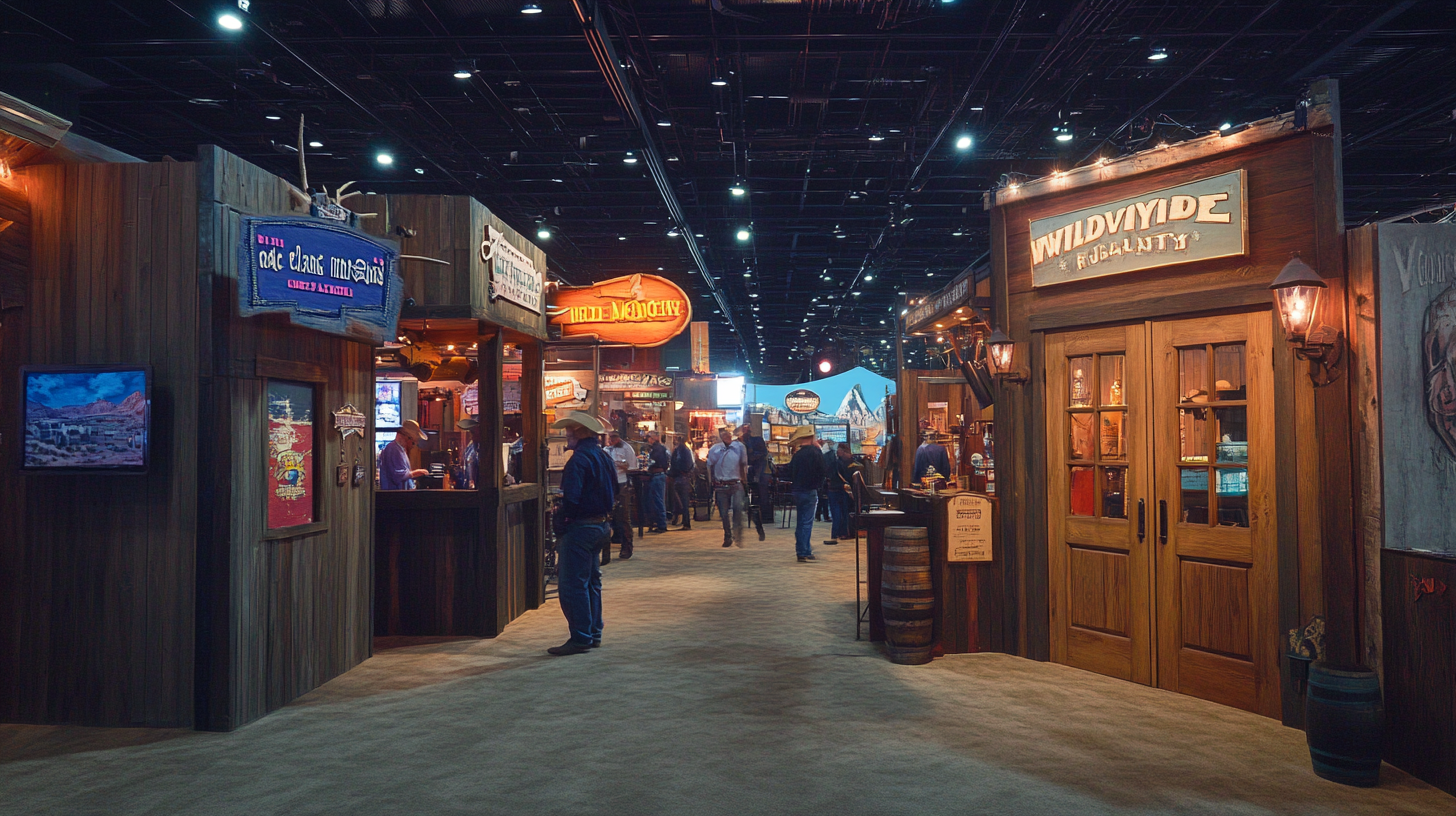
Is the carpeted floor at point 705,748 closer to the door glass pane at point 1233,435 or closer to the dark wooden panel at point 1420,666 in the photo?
the dark wooden panel at point 1420,666

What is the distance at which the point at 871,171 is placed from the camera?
1564cm

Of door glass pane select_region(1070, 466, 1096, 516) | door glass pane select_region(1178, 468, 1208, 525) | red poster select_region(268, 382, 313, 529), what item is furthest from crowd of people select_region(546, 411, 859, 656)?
door glass pane select_region(1178, 468, 1208, 525)

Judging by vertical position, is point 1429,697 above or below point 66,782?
above

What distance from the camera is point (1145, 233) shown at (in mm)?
6094

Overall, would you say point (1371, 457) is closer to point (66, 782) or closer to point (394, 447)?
point (66, 782)

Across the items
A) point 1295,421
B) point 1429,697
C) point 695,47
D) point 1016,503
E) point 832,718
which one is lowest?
point 832,718

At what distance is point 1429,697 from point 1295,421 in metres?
1.61

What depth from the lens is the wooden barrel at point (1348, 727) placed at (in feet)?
13.9

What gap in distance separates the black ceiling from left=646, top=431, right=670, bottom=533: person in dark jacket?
175 inches

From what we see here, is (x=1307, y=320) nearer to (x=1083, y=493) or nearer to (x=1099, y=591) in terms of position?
(x=1083, y=493)

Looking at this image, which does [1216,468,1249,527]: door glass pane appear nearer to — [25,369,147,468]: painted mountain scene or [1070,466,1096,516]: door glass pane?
[1070,466,1096,516]: door glass pane

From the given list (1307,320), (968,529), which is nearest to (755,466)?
(968,529)

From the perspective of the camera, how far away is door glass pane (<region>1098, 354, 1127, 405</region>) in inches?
251

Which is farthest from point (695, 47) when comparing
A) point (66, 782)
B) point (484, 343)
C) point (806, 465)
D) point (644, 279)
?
point (66, 782)
